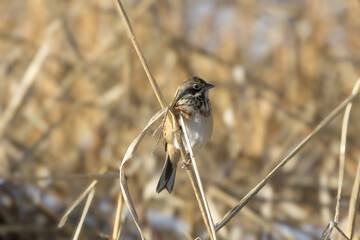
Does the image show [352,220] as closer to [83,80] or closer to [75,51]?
[75,51]

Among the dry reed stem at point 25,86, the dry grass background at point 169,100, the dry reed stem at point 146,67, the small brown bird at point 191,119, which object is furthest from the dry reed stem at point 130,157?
the dry reed stem at point 25,86

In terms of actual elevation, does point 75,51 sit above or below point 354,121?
below

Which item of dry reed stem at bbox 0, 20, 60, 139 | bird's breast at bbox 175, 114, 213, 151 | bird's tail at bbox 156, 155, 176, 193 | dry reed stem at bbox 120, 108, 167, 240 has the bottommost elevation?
dry reed stem at bbox 120, 108, 167, 240

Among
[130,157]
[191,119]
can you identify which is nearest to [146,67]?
[130,157]

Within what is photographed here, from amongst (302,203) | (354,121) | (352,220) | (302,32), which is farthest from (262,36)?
(352,220)

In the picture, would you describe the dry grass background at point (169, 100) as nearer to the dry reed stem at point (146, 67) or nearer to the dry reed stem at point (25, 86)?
the dry reed stem at point (25, 86)

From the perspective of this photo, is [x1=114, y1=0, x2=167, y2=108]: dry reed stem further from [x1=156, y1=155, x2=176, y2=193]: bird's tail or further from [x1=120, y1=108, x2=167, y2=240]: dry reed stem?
[x1=156, y1=155, x2=176, y2=193]: bird's tail

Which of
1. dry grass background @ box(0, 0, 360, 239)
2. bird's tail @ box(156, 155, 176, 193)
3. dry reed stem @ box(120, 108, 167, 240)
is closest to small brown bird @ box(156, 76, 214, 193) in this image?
bird's tail @ box(156, 155, 176, 193)
